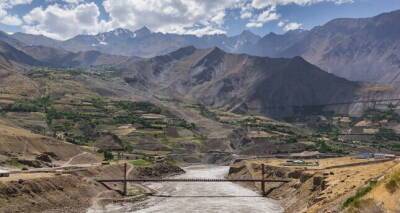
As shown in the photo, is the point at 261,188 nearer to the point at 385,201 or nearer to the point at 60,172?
the point at 60,172

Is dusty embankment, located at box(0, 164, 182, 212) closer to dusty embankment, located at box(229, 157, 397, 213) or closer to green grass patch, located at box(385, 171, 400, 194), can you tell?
dusty embankment, located at box(229, 157, 397, 213)

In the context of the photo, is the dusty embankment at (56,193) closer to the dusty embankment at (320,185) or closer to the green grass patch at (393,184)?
the dusty embankment at (320,185)

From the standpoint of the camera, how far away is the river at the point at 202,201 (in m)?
119

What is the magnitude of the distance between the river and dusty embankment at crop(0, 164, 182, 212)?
9234 mm

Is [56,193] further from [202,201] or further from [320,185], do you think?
[320,185]

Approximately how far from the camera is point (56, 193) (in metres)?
125

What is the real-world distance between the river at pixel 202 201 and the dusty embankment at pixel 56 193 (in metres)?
9.23

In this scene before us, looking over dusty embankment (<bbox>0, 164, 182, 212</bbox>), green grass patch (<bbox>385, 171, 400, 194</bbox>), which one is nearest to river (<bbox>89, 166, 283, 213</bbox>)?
dusty embankment (<bbox>0, 164, 182, 212</bbox>)

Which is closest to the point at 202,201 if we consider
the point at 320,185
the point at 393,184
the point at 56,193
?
the point at 320,185

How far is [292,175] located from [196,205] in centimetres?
4193

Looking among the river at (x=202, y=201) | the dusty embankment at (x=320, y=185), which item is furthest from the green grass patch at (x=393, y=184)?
the river at (x=202, y=201)

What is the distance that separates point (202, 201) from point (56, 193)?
Result: 3610 centimetres

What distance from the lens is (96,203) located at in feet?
427

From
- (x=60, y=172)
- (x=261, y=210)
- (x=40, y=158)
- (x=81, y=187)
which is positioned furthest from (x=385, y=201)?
(x=40, y=158)
